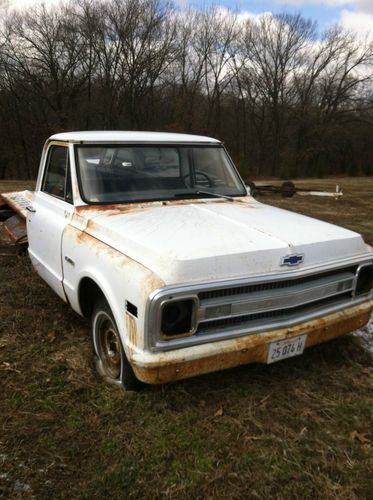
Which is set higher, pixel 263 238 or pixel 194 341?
pixel 263 238

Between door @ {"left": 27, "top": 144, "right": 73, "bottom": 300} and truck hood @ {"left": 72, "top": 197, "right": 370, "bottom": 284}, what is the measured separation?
0.38 metres

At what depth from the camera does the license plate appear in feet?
9.41

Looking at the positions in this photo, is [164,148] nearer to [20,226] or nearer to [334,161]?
[20,226]

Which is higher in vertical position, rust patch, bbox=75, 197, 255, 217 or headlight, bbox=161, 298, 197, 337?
rust patch, bbox=75, 197, 255, 217

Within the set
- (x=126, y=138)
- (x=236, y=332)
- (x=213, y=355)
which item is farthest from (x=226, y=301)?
(x=126, y=138)

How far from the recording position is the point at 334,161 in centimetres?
4341

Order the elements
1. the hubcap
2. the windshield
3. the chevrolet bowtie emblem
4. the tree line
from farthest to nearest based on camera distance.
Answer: the tree line < the windshield < the hubcap < the chevrolet bowtie emblem

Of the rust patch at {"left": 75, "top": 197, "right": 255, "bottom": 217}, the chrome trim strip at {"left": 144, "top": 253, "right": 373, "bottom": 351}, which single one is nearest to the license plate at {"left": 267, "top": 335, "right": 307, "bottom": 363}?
the chrome trim strip at {"left": 144, "top": 253, "right": 373, "bottom": 351}

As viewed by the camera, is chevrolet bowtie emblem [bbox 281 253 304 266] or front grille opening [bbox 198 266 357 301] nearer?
front grille opening [bbox 198 266 357 301]

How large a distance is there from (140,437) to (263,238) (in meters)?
1.46

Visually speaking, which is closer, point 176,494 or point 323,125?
point 176,494

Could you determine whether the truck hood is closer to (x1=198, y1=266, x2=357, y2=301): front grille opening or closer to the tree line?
(x1=198, y1=266, x2=357, y2=301): front grille opening

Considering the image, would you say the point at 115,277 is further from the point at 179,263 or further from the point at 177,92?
the point at 177,92

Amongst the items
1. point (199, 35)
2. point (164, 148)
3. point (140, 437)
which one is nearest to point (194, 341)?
point (140, 437)
